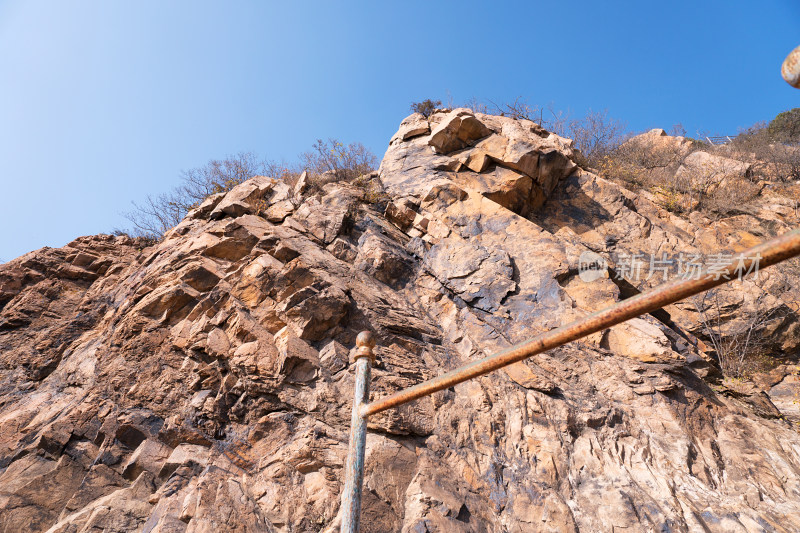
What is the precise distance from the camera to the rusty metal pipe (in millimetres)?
1547

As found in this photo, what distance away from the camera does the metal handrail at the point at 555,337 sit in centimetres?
156

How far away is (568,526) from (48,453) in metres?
5.20

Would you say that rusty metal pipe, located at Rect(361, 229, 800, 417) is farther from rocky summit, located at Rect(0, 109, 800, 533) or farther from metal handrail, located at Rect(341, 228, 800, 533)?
rocky summit, located at Rect(0, 109, 800, 533)

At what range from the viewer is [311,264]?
6.67 metres

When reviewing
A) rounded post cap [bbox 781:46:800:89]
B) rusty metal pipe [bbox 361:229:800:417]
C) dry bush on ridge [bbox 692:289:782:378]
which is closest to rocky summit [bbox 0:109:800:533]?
dry bush on ridge [bbox 692:289:782:378]

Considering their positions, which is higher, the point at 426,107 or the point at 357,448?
the point at 426,107

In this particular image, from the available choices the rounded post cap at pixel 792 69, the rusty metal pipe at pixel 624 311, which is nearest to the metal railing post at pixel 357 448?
the rusty metal pipe at pixel 624 311

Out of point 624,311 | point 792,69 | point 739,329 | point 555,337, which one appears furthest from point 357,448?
point 739,329

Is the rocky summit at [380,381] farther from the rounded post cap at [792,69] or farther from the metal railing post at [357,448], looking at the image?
the rounded post cap at [792,69]

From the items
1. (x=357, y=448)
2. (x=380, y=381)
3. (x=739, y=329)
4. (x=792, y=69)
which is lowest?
(x=357, y=448)

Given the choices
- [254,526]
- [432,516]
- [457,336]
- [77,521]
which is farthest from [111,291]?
[432,516]

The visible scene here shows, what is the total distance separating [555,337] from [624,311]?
1.02 ft

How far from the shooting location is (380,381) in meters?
5.45

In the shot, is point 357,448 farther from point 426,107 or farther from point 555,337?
point 426,107
